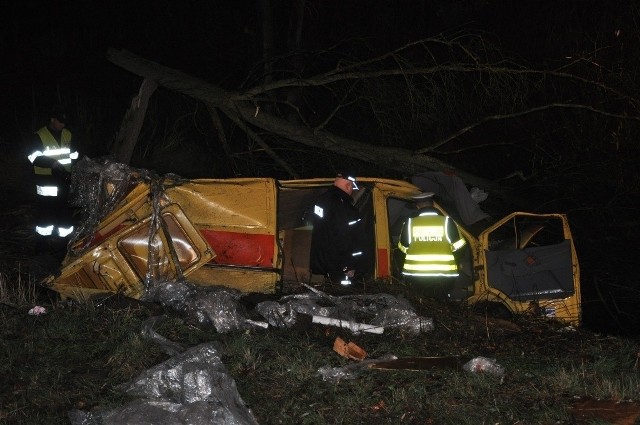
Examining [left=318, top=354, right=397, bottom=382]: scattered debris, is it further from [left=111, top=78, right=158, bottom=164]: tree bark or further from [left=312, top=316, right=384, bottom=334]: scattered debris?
[left=111, top=78, right=158, bottom=164]: tree bark

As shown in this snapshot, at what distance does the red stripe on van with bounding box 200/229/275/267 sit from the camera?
6.56 m

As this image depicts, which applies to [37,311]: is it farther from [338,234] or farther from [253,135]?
[253,135]

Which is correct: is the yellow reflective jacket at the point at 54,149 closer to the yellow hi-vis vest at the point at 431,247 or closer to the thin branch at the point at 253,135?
the thin branch at the point at 253,135

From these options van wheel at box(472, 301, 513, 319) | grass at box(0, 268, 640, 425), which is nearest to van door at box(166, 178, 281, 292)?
grass at box(0, 268, 640, 425)

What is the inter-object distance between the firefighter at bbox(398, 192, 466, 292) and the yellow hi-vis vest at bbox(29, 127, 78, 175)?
390cm

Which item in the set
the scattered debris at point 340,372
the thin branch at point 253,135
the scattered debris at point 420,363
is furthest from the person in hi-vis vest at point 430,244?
the thin branch at point 253,135

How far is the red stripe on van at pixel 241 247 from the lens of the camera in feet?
21.5

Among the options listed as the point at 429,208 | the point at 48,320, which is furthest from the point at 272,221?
the point at 48,320

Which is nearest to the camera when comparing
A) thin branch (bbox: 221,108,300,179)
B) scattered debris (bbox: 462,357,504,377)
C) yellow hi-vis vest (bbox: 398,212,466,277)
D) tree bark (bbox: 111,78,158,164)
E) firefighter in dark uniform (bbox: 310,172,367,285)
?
scattered debris (bbox: 462,357,504,377)

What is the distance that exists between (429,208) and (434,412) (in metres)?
3.19

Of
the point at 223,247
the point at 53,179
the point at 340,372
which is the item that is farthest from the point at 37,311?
the point at 53,179

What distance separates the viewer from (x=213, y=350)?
4.54 meters

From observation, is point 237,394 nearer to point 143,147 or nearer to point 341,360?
point 341,360

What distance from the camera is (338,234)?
22.1 ft
